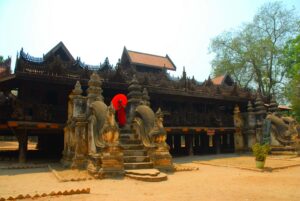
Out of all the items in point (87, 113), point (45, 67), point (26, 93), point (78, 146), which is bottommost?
point (78, 146)

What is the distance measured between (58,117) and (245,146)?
1329 centimetres

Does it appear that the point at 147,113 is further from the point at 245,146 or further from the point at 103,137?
the point at 245,146

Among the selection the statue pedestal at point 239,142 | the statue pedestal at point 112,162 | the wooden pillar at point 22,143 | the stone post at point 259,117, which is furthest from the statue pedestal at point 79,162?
the stone post at point 259,117

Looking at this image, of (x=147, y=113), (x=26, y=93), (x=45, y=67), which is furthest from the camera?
(x=26, y=93)

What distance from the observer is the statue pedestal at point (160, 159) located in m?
10.5

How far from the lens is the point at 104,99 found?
17672 millimetres

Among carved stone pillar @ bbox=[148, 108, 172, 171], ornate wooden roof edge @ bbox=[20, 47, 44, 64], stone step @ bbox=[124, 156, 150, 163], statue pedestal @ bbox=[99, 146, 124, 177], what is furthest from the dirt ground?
ornate wooden roof edge @ bbox=[20, 47, 44, 64]

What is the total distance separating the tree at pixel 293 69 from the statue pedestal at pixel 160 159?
845 inches

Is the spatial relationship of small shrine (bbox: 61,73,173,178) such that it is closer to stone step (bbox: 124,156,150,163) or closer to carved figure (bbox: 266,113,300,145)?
stone step (bbox: 124,156,150,163)

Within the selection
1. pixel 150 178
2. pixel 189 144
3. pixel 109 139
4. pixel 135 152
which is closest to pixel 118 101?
pixel 135 152

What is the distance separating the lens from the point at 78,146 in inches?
440

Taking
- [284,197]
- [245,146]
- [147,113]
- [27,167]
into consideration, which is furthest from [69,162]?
[245,146]

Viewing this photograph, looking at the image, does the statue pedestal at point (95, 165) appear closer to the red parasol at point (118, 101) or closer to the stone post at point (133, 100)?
the red parasol at point (118, 101)

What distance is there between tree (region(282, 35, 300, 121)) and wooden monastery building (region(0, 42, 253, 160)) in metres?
7.18
